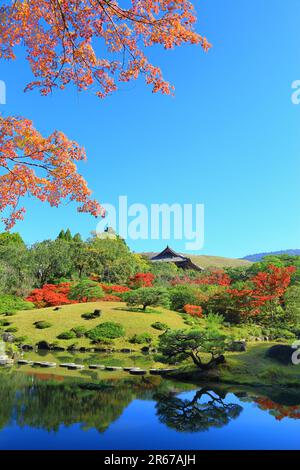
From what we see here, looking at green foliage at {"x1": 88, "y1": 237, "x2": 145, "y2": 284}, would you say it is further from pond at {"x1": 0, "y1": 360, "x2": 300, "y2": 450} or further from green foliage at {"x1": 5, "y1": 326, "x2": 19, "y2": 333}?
pond at {"x1": 0, "y1": 360, "x2": 300, "y2": 450}

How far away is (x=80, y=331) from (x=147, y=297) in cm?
422

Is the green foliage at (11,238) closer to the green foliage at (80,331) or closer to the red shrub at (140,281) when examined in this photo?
the red shrub at (140,281)

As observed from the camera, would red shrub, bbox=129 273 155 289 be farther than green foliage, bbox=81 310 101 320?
Yes

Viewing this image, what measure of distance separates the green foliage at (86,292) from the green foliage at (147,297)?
381cm

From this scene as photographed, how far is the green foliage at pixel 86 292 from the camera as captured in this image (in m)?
23.5

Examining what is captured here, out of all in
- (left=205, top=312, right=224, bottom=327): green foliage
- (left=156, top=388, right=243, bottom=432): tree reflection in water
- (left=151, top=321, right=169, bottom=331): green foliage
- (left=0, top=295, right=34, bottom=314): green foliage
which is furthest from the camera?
(left=0, top=295, right=34, bottom=314): green foliage

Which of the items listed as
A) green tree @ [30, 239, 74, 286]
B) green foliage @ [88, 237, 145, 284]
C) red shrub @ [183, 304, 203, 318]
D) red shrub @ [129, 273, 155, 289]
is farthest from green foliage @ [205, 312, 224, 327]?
green tree @ [30, 239, 74, 286]

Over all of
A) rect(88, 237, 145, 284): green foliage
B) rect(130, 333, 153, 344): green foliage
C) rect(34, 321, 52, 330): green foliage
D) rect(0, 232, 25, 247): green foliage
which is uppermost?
rect(0, 232, 25, 247): green foliage

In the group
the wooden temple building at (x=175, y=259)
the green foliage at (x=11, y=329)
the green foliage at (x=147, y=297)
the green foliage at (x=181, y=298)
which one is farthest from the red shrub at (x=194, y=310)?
the wooden temple building at (x=175, y=259)

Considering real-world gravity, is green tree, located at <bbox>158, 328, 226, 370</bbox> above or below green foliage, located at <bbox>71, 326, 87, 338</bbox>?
above

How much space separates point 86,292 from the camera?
2350 centimetres

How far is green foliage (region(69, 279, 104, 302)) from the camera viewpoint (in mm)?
23469

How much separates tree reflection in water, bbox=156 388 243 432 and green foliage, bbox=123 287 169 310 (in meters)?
11.3

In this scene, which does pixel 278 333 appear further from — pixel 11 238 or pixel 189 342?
pixel 11 238
